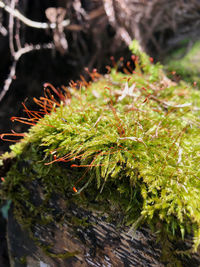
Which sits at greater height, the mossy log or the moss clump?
the moss clump

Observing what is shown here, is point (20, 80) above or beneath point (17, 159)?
above

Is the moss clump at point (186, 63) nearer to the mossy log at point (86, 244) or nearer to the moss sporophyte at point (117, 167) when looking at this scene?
the moss sporophyte at point (117, 167)

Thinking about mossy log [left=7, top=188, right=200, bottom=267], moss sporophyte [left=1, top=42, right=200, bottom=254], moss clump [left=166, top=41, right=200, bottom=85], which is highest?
moss clump [left=166, top=41, right=200, bottom=85]

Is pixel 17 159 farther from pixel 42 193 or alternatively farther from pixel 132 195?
pixel 132 195

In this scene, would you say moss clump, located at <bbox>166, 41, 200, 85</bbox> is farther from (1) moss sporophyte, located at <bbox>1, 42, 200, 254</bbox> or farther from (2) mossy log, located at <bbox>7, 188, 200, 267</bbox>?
(2) mossy log, located at <bbox>7, 188, 200, 267</bbox>

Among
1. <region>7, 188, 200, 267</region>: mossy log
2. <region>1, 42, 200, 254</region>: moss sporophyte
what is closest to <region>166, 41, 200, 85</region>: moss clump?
<region>1, 42, 200, 254</region>: moss sporophyte

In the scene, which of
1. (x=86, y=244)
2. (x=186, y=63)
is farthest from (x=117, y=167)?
(x=186, y=63)

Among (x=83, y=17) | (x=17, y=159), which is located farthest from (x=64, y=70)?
(x=17, y=159)
